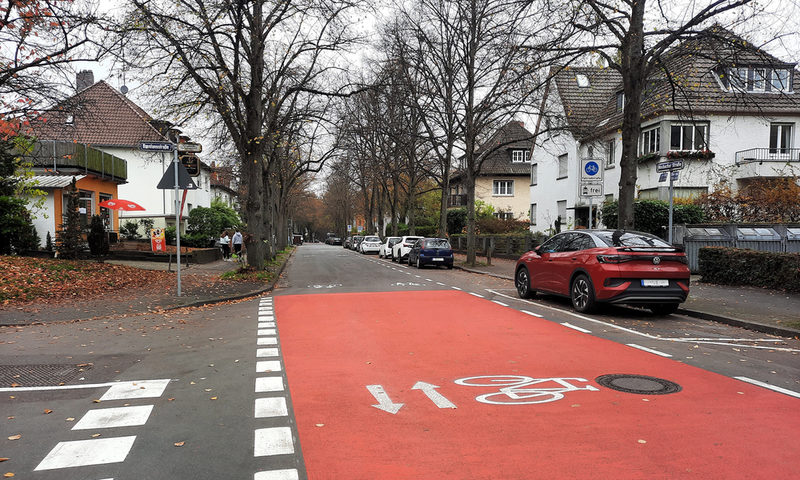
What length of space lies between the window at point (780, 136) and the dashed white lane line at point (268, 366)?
31207 millimetres

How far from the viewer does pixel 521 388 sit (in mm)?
5492

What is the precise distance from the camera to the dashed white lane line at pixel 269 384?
554cm

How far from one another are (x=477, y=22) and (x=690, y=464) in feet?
73.5

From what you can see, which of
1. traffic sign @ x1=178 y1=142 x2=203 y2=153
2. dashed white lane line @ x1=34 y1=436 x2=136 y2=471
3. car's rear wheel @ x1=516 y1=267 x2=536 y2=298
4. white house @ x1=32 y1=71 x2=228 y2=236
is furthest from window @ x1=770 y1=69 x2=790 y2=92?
white house @ x1=32 y1=71 x2=228 y2=236

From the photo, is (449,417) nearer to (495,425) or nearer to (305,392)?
(495,425)

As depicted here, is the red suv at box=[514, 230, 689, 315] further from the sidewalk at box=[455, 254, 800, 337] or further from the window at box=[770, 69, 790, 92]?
the window at box=[770, 69, 790, 92]

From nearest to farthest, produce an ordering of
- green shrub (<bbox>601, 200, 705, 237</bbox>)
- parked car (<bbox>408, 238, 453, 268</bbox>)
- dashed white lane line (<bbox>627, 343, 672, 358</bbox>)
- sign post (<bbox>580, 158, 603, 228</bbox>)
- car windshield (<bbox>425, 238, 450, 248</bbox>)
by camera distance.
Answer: dashed white lane line (<bbox>627, 343, 672, 358</bbox>) < sign post (<bbox>580, 158, 603, 228</bbox>) < green shrub (<bbox>601, 200, 705, 237</bbox>) < parked car (<bbox>408, 238, 453, 268</bbox>) < car windshield (<bbox>425, 238, 450, 248</bbox>)

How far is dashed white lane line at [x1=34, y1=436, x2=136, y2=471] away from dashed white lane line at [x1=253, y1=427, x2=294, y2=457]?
35.9 inches

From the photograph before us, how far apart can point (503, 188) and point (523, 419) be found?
54.8 metres

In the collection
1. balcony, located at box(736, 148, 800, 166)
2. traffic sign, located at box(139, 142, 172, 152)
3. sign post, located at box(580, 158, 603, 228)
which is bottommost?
sign post, located at box(580, 158, 603, 228)

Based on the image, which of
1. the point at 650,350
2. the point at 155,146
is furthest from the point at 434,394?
the point at 155,146

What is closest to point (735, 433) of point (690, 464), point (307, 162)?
point (690, 464)

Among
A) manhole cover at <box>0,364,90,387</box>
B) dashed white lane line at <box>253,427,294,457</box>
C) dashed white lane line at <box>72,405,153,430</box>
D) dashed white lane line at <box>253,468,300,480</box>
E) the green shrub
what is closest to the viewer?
dashed white lane line at <box>253,468,300,480</box>

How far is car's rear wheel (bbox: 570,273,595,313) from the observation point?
10.7 meters
